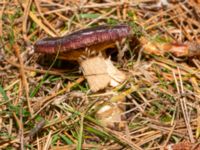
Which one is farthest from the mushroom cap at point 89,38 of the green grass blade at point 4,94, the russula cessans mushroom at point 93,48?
the green grass blade at point 4,94

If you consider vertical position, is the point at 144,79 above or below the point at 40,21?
below

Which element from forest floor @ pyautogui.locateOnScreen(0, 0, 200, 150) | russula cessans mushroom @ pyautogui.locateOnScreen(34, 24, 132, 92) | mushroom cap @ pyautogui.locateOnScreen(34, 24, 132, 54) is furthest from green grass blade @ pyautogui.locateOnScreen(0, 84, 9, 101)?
mushroom cap @ pyautogui.locateOnScreen(34, 24, 132, 54)

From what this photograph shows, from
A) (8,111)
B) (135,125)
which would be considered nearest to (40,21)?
(8,111)

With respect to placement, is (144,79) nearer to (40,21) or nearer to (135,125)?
(135,125)

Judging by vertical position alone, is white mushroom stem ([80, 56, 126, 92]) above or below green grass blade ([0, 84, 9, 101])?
above

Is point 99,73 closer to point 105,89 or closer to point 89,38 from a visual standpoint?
point 105,89

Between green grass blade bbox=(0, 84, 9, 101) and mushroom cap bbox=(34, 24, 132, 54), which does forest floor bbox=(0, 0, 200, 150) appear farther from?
mushroom cap bbox=(34, 24, 132, 54)

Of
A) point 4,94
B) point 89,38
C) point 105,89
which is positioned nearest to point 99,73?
point 105,89

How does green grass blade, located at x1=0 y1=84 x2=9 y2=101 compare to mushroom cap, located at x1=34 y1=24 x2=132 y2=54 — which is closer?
mushroom cap, located at x1=34 y1=24 x2=132 y2=54
